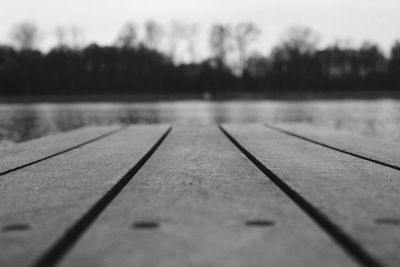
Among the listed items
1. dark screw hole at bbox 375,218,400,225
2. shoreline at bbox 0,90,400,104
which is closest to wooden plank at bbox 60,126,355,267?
dark screw hole at bbox 375,218,400,225

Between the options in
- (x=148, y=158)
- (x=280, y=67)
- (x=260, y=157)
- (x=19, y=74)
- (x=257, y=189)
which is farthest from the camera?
(x=280, y=67)

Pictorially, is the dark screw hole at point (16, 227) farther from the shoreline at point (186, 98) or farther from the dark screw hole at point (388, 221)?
the shoreline at point (186, 98)

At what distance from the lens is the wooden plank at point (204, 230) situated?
3.43 ft

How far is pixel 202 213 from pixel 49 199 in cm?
62

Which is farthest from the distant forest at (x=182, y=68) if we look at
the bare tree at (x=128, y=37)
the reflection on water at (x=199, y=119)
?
the reflection on water at (x=199, y=119)

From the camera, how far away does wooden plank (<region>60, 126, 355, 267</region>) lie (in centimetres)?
105

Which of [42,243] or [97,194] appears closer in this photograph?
[42,243]

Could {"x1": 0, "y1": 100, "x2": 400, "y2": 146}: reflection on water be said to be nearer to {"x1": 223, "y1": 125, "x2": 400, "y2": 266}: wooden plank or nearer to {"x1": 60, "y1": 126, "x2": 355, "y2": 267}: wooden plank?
{"x1": 223, "y1": 125, "x2": 400, "y2": 266}: wooden plank

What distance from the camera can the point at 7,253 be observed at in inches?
42.6

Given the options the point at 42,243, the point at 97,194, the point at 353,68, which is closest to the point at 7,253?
the point at 42,243

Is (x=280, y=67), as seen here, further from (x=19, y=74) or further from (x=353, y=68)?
(x=19, y=74)

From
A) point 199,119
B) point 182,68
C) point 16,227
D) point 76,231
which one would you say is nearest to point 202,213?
point 76,231

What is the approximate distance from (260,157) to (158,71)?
53049 mm

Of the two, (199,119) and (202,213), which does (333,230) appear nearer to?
(202,213)
